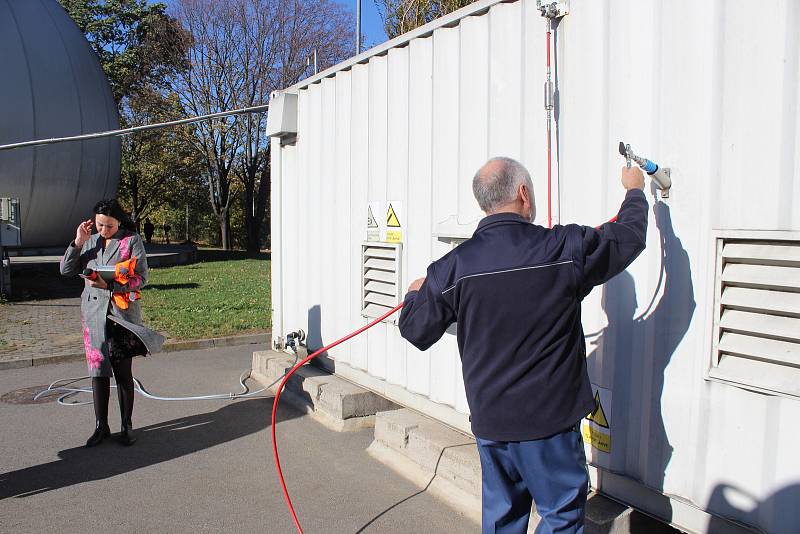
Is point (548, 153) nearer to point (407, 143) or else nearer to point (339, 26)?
point (407, 143)

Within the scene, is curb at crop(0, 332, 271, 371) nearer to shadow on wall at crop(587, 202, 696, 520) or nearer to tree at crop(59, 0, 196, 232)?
shadow on wall at crop(587, 202, 696, 520)

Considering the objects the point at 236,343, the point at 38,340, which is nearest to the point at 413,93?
the point at 236,343

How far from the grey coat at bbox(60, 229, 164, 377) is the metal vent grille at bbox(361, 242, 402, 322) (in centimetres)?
176

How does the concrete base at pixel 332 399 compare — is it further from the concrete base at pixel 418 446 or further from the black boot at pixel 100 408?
the black boot at pixel 100 408

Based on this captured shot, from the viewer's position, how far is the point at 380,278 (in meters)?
5.62

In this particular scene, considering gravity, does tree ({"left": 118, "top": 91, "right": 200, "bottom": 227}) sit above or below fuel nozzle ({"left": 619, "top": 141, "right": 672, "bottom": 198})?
above

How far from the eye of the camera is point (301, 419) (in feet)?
19.4

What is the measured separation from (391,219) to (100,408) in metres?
2.78

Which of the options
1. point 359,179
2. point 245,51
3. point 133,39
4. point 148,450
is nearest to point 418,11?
point 359,179

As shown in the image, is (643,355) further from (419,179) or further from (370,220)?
(370,220)

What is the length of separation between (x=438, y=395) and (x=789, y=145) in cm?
297

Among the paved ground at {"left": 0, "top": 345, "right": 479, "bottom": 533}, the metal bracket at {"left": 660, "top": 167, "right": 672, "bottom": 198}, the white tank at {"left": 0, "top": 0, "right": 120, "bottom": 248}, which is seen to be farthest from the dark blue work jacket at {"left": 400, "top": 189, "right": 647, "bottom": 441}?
the white tank at {"left": 0, "top": 0, "right": 120, "bottom": 248}

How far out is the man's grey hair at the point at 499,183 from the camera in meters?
2.73

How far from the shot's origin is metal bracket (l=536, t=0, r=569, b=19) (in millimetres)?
3780
